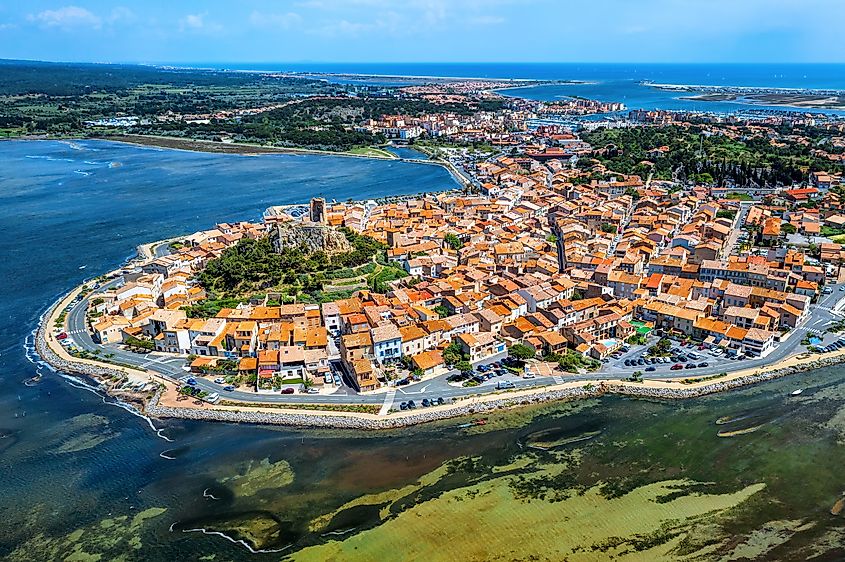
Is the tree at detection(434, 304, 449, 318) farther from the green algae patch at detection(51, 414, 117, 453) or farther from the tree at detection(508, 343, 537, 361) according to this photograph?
the green algae patch at detection(51, 414, 117, 453)

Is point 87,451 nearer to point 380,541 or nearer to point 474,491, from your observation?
point 380,541

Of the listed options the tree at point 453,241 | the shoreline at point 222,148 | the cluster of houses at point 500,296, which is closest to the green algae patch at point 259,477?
the cluster of houses at point 500,296

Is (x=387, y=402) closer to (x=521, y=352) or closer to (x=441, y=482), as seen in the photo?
(x=441, y=482)

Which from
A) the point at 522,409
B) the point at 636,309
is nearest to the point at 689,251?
the point at 636,309

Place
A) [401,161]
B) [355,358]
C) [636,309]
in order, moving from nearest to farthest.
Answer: [355,358] → [636,309] → [401,161]

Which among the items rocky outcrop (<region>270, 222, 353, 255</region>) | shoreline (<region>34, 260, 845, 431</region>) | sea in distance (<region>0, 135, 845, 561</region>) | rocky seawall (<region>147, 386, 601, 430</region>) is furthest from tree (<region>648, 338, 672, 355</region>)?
rocky outcrop (<region>270, 222, 353, 255</region>)
